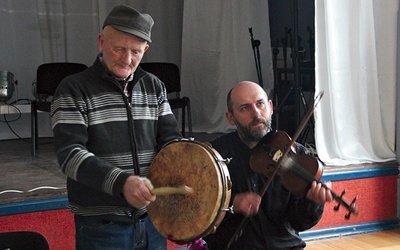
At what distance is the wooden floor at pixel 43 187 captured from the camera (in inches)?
119

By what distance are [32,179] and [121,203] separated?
194cm

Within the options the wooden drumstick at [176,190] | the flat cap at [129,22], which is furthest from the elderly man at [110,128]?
the wooden drumstick at [176,190]

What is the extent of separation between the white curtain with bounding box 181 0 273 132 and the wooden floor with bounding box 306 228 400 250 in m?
2.15

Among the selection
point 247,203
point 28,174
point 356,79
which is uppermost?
point 356,79

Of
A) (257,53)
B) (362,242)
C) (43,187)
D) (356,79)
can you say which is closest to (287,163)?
(43,187)

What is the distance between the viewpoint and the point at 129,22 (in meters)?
1.75

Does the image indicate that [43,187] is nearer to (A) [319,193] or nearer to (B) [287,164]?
(B) [287,164]

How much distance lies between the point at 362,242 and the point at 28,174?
223 cm

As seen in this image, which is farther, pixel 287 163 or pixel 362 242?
pixel 362 242

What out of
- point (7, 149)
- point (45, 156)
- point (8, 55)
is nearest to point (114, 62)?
point (45, 156)

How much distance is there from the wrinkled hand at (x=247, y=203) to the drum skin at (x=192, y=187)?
0.68 ft

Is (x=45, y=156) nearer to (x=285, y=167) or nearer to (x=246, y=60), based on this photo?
(x=246, y=60)

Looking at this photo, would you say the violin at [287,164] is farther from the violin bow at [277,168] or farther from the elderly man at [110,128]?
the elderly man at [110,128]

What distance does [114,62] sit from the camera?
5.80ft
